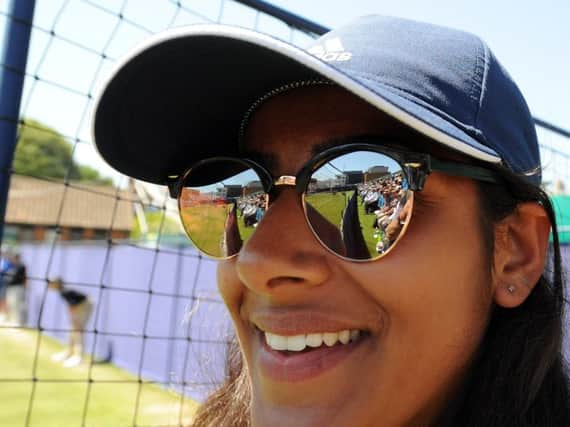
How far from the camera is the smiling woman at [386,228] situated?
3.21ft

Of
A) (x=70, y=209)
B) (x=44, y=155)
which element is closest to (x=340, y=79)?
(x=70, y=209)

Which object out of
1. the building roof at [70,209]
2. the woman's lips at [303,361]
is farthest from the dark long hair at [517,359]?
the building roof at [70,209]

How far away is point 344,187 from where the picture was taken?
1.01 m

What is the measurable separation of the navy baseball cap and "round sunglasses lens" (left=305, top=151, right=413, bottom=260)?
0.12m

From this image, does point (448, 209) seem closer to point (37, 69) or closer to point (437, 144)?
point (437, 144)

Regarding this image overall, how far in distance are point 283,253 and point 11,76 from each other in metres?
1.28

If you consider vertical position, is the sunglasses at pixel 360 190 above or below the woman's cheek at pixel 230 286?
above

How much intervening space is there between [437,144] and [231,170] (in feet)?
1.49

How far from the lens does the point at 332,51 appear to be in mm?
1073

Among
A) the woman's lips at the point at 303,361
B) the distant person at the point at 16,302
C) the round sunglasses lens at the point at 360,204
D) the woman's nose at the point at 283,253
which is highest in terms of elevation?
the round sunglasses lens at the point at 360,204

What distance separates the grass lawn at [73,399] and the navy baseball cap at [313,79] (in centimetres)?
411

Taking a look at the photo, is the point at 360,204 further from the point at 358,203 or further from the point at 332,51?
the point at 332,51

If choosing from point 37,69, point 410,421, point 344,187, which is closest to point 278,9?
point 37,69

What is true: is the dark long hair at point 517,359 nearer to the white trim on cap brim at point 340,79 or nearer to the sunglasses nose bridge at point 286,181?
the white trim on cap brim at point 340,79
